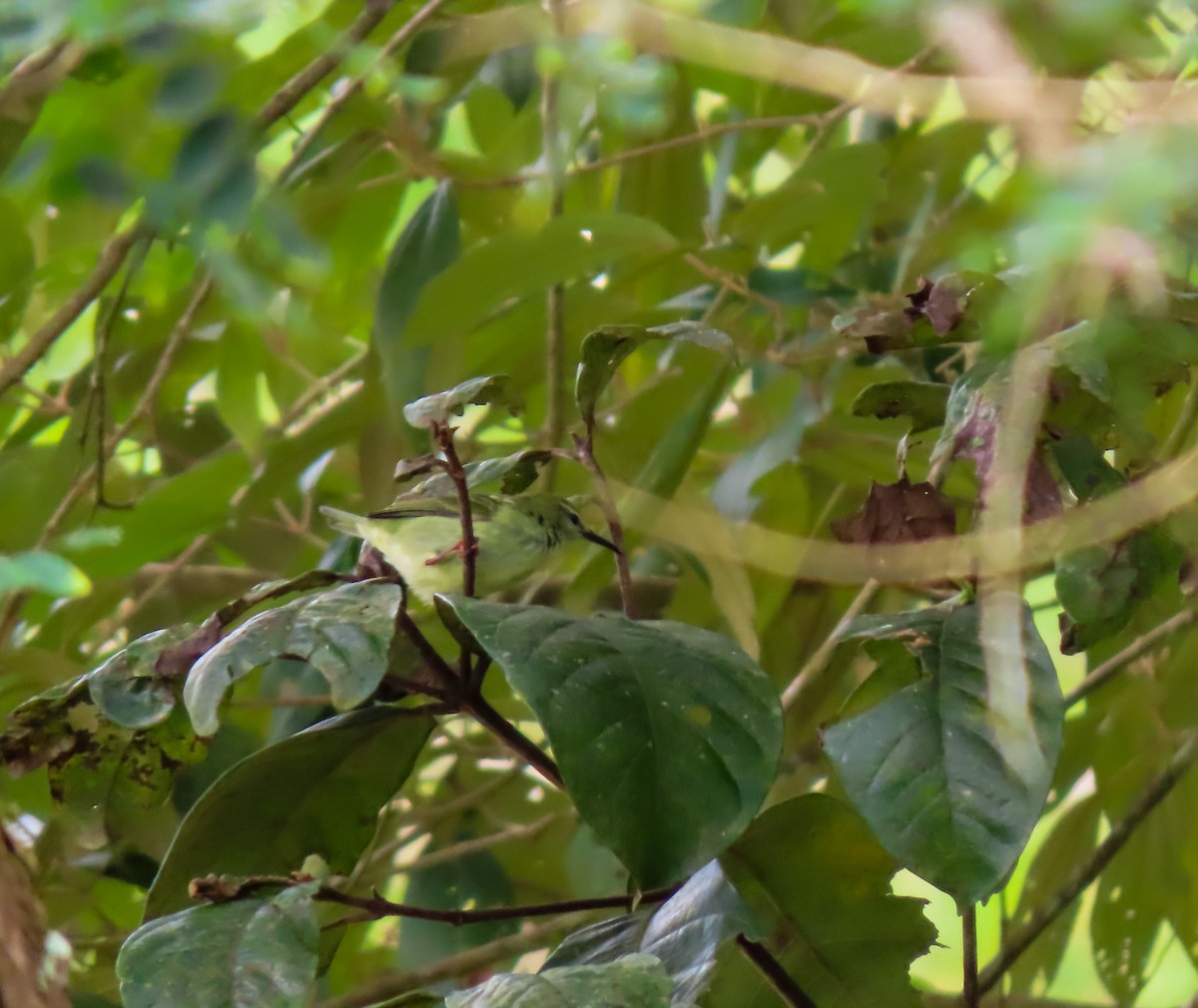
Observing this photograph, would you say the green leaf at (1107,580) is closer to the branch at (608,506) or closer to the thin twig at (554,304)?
the branch at (608,506)

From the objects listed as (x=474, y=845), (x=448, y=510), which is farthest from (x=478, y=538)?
(x=474, y=845)

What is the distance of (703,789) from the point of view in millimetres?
732

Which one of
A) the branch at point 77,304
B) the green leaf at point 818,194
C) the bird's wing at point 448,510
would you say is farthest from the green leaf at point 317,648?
the green leaf at point 818,194

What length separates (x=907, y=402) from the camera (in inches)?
39.8

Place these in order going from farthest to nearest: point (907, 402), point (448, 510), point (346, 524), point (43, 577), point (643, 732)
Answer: point (346, 524) < point (448, 510) < point (907, 402) < point (643, 732) < point (43, 577)

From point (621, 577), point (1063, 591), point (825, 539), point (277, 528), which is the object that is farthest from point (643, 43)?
point (277, 528)

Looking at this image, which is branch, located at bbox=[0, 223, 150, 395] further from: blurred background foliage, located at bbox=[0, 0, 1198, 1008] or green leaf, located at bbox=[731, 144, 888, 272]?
green leaf, located at bbox=[731, 144, 888, 272]

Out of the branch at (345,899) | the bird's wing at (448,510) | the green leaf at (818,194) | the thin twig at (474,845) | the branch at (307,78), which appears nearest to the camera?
the branch at (345,899)

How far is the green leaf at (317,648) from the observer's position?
714 mm

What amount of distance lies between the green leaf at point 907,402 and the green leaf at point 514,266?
51 centimetres

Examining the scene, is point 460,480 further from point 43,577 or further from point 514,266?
point 514,266

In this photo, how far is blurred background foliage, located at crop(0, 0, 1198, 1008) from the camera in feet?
3.26

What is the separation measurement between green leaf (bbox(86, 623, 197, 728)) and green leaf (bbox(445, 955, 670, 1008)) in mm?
272

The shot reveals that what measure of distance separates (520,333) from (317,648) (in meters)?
1.02
